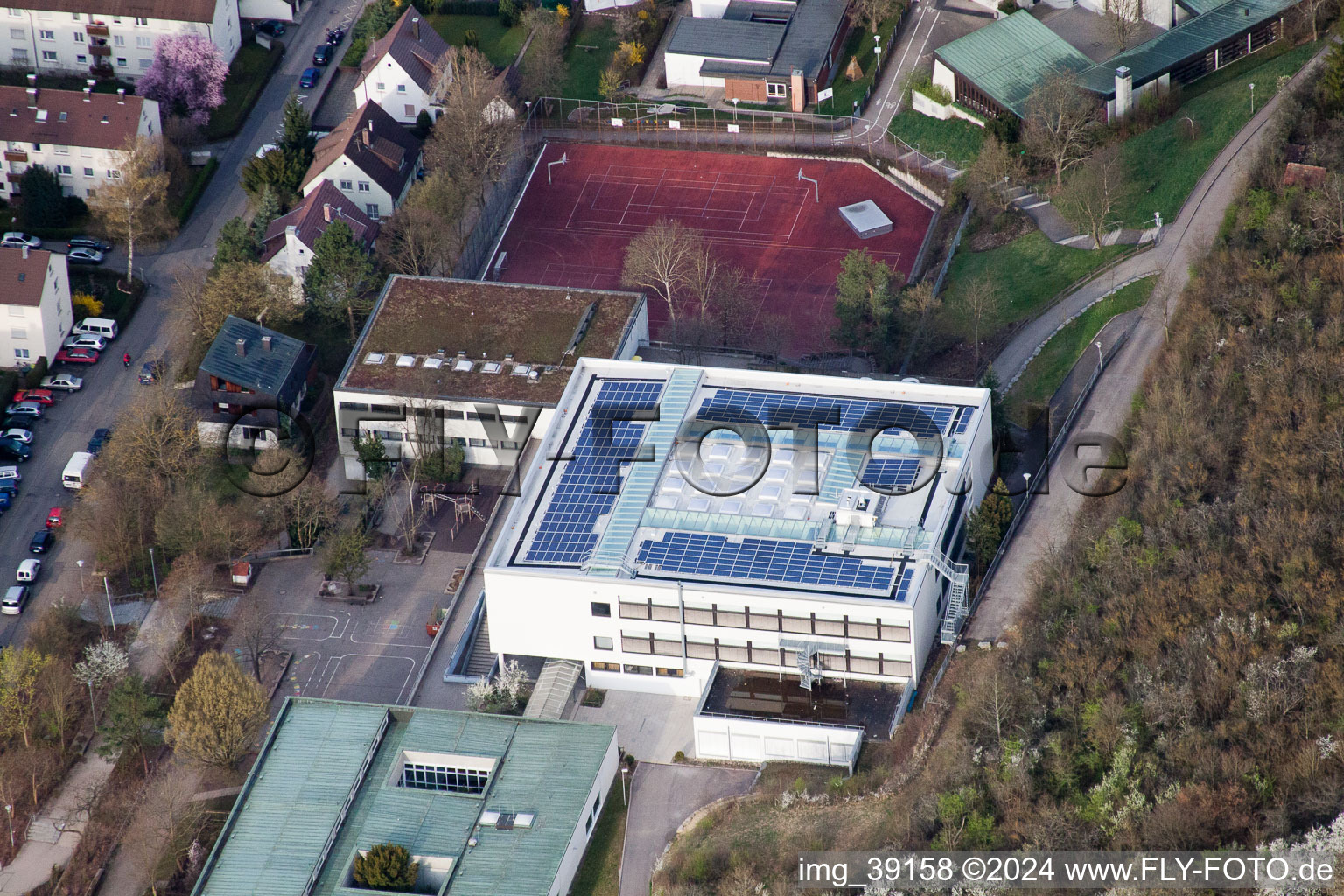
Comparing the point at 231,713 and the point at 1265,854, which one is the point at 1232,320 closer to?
the point at 1265,854

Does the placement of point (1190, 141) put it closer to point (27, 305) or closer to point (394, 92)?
point (394, 92)

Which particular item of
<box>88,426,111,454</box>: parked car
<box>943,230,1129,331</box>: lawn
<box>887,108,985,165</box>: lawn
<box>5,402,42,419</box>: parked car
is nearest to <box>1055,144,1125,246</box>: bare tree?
<box>943,230,1129,331</box>: lawn

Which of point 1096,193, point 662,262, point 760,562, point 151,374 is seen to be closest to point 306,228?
point 151,374

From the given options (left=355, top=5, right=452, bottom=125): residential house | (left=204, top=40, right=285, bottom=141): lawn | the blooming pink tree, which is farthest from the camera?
(left=204, top=40, right=285, bottom=141): lawn

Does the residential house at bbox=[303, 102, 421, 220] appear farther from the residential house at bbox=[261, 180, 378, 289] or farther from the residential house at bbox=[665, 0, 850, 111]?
the residential house at bbox=[665, 0, 850, 111]

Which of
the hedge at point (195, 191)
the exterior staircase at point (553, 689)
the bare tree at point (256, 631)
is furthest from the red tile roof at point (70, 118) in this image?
the exterior staircase at point (553, 689)

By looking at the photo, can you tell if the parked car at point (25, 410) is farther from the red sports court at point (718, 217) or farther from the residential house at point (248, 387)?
the red sports court at point (718, 217)
